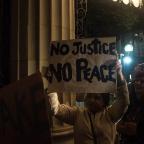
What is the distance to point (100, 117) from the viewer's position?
15.2 feet

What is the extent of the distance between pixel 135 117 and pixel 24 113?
1.52m

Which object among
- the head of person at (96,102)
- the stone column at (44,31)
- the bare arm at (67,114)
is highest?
the stone column at (44,31)

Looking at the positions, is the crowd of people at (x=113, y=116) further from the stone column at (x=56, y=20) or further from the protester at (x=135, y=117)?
the stone column at (x=56, y=20)

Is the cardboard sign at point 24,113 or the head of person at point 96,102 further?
the head of person at point 96,102

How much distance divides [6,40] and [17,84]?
2976 mm

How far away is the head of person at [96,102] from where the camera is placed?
4.61 m

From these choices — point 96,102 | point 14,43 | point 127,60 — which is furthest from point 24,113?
point 127,60

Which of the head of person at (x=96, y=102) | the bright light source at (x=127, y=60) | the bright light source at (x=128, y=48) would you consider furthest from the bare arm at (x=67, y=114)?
the bright light source at (x=128, y=48)

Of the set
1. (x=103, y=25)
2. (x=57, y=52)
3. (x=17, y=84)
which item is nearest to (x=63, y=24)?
(x=57, y=52)

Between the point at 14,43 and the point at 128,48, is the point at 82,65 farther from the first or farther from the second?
the point at 128,48

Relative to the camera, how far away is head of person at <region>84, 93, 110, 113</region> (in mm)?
4605

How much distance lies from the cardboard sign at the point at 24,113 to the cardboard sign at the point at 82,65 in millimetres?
1409

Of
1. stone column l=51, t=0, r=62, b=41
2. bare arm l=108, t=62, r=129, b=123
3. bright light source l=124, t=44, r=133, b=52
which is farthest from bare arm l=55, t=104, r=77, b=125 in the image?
bright light source l=124, t=44, r=133, b=52

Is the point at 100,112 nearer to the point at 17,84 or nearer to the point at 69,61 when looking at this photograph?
the point at 69,61
